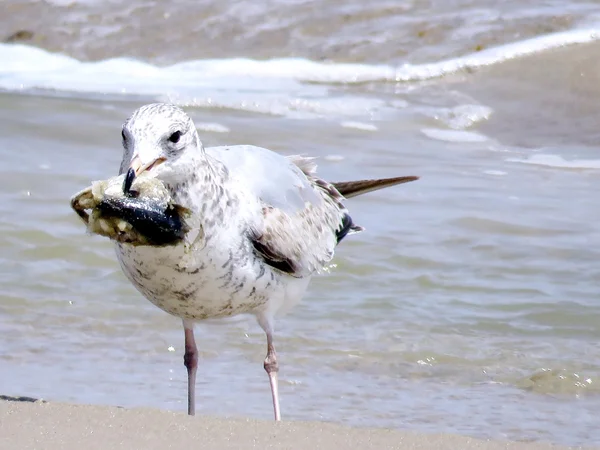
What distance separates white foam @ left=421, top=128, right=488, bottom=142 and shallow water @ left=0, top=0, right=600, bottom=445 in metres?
0.03

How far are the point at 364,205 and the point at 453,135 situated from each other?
2.23m

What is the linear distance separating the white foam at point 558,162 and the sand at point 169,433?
17.9 ft

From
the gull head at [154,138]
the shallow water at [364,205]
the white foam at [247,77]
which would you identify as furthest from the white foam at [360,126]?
the gull head at [154,138]

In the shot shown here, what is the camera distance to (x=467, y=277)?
22.0 ft

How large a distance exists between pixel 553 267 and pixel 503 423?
2.02 meters

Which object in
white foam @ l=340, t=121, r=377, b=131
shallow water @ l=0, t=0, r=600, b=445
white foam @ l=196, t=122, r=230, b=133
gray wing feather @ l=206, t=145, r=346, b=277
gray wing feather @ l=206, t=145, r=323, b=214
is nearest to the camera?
gray wing feather @ l=206, t=145, r=346, b=277

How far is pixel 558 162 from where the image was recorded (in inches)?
363

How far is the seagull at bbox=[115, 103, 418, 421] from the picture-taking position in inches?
164

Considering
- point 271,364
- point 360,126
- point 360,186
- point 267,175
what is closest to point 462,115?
point 360,126

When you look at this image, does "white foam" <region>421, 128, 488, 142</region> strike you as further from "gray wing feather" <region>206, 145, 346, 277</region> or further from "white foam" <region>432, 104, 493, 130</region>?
"gray wing feather" <region>206, 145, 346, 277</region>

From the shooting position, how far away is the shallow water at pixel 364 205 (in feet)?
17.6

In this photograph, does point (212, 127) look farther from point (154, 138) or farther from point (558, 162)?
point (154, 138)

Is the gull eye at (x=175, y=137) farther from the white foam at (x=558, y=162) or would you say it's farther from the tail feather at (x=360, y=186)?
the white foam at (x=558, y=162)

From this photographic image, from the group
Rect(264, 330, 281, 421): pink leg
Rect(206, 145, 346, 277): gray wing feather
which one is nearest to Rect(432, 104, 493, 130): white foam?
Rect(206, 145, 346, 277): gray wing feather
